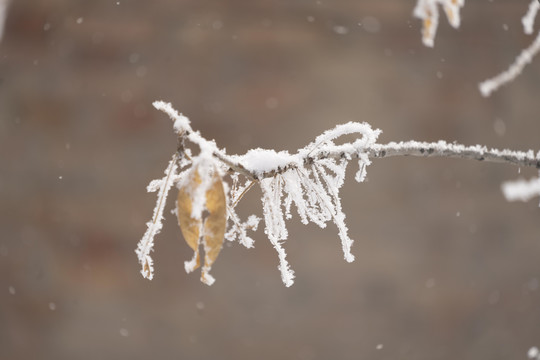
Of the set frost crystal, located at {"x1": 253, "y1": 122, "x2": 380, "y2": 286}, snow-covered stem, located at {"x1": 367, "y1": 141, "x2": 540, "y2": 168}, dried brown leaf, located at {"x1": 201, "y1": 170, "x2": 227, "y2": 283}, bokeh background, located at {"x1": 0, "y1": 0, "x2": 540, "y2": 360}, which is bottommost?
dried brown leaf, located at {"x1": 201, "y1": 170, "x2": 227, "y2": 283}

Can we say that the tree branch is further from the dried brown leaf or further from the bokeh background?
the bokeh background

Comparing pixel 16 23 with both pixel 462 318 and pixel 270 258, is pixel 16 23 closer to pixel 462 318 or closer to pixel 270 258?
pixel 270 258

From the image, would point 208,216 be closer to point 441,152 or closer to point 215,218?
point 215,218

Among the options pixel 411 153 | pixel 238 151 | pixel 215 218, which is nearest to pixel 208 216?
pixel 215 218

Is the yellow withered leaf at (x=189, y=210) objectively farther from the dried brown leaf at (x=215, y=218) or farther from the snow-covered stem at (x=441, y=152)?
the snow-covered stem at (x=441, y=152)

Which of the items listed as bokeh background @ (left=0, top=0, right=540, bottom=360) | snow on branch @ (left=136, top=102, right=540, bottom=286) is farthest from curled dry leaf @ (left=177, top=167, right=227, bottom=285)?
bokeh background @ (left=0, top=0, right=540, bottom=360)

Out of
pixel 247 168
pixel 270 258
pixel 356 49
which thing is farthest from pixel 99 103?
pixel 247 168
